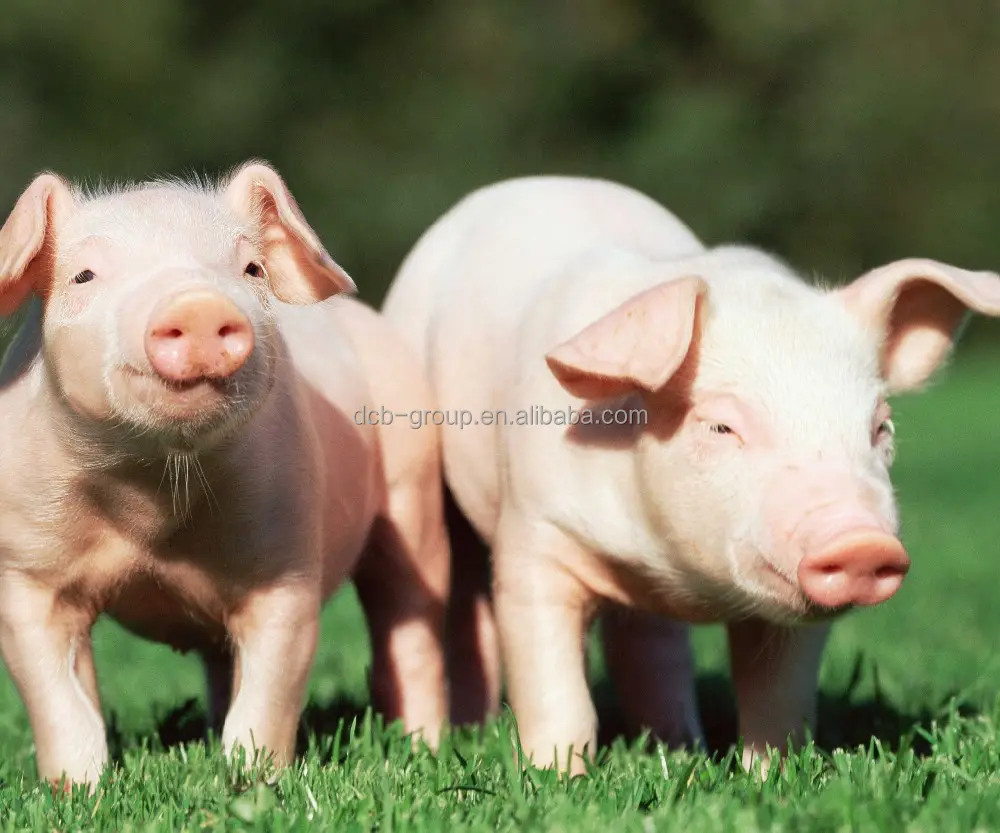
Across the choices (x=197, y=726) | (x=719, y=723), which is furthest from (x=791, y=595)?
(x=197, y=726)

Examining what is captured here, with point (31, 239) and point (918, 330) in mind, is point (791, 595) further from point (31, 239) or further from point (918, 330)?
point (31, 239)

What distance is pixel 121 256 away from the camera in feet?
12.8

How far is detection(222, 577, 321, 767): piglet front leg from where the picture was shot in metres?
4.22

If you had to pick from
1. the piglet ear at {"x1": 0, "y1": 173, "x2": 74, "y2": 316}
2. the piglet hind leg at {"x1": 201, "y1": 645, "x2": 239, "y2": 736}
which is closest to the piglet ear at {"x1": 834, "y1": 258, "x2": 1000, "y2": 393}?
the piglet ear at {"x1": 0, "y1": 173, "x2": 74, "y2": 316}

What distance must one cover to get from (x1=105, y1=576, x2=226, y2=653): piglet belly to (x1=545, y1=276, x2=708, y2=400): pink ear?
1187 millimetres

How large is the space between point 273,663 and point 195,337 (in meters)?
1.08

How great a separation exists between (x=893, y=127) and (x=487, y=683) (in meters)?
21.5

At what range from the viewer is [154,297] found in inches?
145

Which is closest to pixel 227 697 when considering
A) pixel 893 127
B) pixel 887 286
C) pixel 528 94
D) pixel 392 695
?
pixel 392 695

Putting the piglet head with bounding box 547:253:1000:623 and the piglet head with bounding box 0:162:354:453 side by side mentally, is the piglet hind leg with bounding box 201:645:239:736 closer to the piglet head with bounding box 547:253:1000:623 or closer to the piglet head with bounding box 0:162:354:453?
the piglet head with bounding box 0:162:354:453

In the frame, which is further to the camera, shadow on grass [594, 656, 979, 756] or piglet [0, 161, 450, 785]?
shadow on grass [594, 656, 979, 756]

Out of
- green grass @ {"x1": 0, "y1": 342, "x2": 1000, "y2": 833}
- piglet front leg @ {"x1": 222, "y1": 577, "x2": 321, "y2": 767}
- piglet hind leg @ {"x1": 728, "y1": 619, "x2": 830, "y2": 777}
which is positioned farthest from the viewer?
piglet hind leg @ {"x1": 728, "y1": 619, "x2": 830, "y2": 777}

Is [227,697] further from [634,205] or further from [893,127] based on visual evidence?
[893,127]

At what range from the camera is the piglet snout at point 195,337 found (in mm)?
3572
